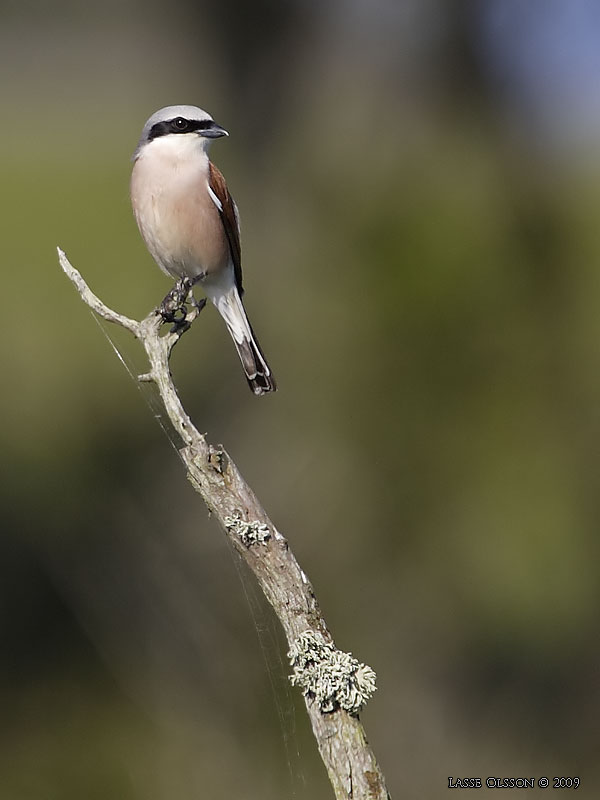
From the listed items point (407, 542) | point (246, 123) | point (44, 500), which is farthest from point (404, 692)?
point (246, 123)

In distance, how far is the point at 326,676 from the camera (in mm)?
1901

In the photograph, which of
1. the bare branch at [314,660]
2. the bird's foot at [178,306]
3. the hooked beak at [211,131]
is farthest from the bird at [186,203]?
the bare branch at [314,660]

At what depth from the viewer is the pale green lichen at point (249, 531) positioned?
1930 millimetres

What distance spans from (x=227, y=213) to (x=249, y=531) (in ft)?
6.44

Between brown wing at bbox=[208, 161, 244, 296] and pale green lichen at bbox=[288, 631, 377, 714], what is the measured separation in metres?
2.05

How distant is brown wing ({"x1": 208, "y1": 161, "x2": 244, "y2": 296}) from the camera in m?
3.59

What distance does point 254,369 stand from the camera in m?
3.62

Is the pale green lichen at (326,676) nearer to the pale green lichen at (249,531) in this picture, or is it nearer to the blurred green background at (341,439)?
the pale green lichen at (249,531)

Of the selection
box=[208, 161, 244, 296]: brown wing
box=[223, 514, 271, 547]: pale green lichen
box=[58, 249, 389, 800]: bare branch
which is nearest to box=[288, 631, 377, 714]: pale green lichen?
box=[58, 249, 389, 800]: bare branch

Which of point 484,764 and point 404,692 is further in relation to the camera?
point 404,692

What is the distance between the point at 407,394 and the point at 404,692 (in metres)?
1.66

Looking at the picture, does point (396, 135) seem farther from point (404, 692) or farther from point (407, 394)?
point (404, 692)

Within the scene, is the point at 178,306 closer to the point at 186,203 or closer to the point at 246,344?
the point at 186,203

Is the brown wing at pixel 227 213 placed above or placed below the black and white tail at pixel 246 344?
above
